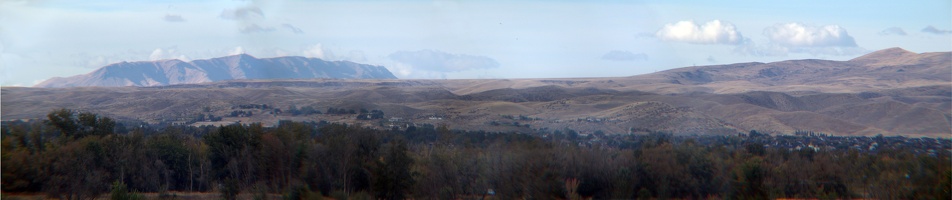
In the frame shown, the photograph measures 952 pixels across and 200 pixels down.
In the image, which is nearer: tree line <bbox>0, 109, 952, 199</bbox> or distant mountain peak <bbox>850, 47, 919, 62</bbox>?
tree line <bbox>0, 109, 952, 199</bbox>

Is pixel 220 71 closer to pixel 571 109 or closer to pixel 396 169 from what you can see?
pixel 571 109

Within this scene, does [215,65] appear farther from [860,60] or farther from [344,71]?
[860,60]

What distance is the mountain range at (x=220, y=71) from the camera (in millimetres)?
123125

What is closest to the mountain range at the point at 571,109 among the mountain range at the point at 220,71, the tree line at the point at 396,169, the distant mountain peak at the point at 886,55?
the tree line at the point at 396,169

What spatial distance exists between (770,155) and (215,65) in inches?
5431

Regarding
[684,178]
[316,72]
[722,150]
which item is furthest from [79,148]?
[316,72]

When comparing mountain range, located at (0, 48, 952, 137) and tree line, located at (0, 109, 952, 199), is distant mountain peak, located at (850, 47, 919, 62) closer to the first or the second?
mountain range, located at (0, 48, 952, 137)

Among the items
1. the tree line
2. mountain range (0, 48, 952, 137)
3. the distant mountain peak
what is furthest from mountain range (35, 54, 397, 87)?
the distant mountain peak

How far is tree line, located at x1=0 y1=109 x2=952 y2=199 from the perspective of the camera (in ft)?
77.5

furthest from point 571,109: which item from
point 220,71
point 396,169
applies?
point 220,71

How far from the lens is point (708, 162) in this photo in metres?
29.6

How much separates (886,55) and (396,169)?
549ft

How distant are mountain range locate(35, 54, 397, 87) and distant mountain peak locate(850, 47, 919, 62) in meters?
102

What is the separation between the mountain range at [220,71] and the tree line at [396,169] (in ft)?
295
